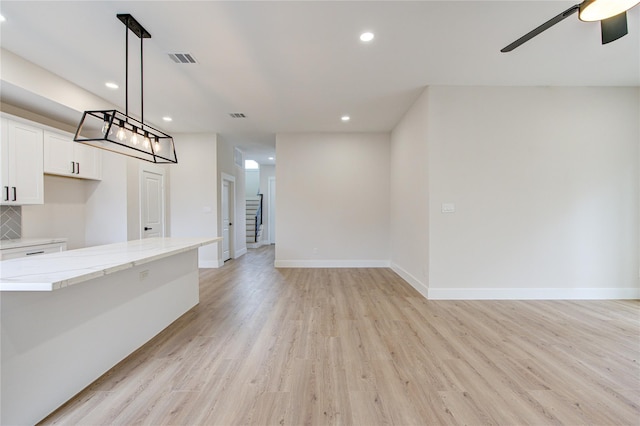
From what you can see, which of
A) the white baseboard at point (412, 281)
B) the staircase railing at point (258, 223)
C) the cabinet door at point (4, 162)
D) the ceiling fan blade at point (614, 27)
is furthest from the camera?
the staircase railing at point (258, 223)

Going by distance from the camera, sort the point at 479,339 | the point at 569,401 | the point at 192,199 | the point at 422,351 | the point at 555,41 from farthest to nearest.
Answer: the point at 192,199 → the point at 555,41 → the point at 479,339 → the point at 422,351 → the point at 569,401

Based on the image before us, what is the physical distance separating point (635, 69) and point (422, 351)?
4475mm

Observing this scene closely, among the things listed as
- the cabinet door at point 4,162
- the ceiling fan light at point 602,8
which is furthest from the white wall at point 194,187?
the ceiling fan light at point 602,8

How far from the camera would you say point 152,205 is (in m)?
5.19

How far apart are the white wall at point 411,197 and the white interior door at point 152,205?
5011 mm

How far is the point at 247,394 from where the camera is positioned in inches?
70.0

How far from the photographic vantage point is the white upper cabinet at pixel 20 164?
119 inches

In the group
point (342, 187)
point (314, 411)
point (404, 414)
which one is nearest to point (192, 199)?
point (342, 187)

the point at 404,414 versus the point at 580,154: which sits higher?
the point at 580,154

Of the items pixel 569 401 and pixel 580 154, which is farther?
pixel 580 154

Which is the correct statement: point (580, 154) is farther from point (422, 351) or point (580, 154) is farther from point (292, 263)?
point (292, 263)

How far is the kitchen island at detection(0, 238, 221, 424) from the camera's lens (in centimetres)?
141

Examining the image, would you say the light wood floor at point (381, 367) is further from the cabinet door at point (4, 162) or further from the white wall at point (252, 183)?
the white wall at point (252, 183)

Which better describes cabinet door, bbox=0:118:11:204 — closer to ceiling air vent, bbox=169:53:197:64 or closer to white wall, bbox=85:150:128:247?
white wall, bbox=85:150:128:247
